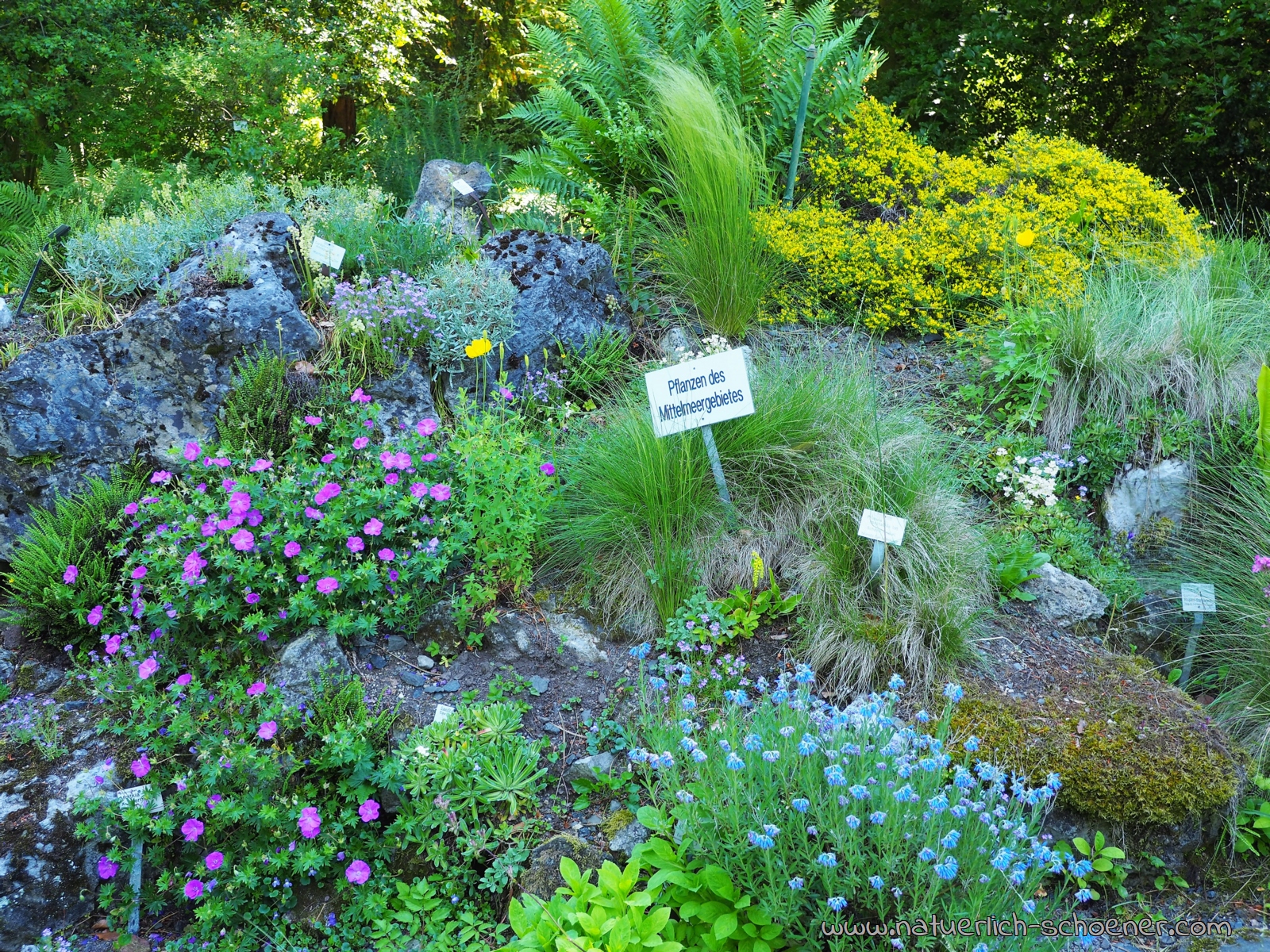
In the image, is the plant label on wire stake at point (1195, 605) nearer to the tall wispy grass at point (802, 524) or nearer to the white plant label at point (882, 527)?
the tall wispy grass at point (802, 524)

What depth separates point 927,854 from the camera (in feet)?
5.94

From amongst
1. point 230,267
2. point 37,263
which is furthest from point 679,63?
point 37,263

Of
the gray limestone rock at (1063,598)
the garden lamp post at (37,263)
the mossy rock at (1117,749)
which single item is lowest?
the mossy rock at (1117,749)

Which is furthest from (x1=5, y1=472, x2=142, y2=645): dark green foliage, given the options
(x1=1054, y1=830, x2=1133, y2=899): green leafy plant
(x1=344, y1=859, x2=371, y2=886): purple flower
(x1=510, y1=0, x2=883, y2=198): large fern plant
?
(x1=1054, y1=830, x2=1133, y2=899): green leafy plant

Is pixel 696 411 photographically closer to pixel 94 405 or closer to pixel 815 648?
pixel 815 648

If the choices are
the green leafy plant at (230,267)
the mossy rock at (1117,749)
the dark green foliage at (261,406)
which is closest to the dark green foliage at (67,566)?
the dark green foliage at (261,406)

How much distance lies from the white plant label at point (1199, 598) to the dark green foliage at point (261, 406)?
11.2 feet

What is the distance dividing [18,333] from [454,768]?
3.14 metres

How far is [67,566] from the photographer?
3174mm

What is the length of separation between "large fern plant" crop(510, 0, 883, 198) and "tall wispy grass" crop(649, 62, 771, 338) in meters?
0.49

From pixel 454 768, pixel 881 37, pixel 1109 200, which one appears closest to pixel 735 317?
pixel 1109 200

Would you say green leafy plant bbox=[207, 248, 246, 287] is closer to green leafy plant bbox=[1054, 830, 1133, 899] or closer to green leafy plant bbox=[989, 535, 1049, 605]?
green leafy plant bbox=[989, 535, 1049, 605]

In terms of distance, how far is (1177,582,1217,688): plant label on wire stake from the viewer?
3189 mm

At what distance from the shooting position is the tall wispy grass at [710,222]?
15.1 ft
